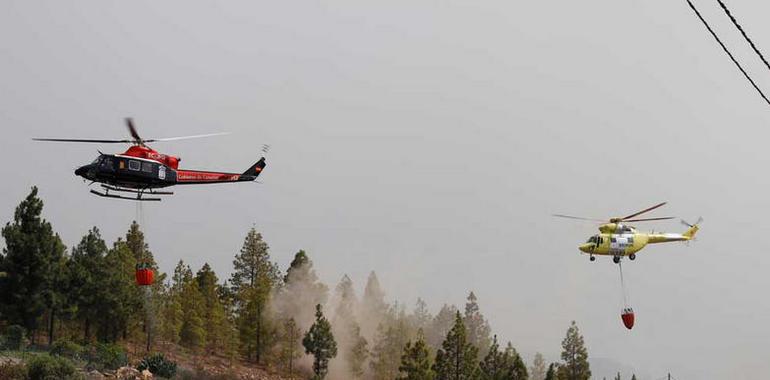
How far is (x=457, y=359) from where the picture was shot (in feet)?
257

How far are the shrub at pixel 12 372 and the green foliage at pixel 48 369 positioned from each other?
40cm

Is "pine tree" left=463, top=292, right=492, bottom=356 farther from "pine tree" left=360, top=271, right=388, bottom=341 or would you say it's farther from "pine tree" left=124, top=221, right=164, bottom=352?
"pine tree" left=124, top=221, right=164, bottom=352

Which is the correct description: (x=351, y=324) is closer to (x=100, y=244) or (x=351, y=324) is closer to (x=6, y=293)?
(x=100, y=244)

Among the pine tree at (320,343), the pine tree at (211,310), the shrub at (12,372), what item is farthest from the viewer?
the pine tree at (211,310)

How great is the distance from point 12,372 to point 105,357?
13452 millimetres

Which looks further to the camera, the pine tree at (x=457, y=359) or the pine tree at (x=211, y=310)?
the pine tree at (x=211, y=310)

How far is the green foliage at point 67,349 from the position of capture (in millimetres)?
66250

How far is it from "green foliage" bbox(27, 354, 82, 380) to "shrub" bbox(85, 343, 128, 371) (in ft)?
29.9

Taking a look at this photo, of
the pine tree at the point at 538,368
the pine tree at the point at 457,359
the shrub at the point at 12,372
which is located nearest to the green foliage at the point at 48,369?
the shrub at the point at 12,372

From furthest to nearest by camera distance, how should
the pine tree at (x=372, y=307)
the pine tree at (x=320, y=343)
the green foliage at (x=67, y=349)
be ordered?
the pine tree at (x=372, y=307) < the pine tree at (x=320, y=343) < the green foliage at (x=67, y=349)

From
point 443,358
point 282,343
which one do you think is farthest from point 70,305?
point 443,358

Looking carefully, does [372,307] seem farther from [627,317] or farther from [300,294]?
[627,317]

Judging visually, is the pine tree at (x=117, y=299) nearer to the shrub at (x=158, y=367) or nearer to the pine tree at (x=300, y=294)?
the shrub at (x=158, y=367)

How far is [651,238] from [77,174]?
40.7 meters
